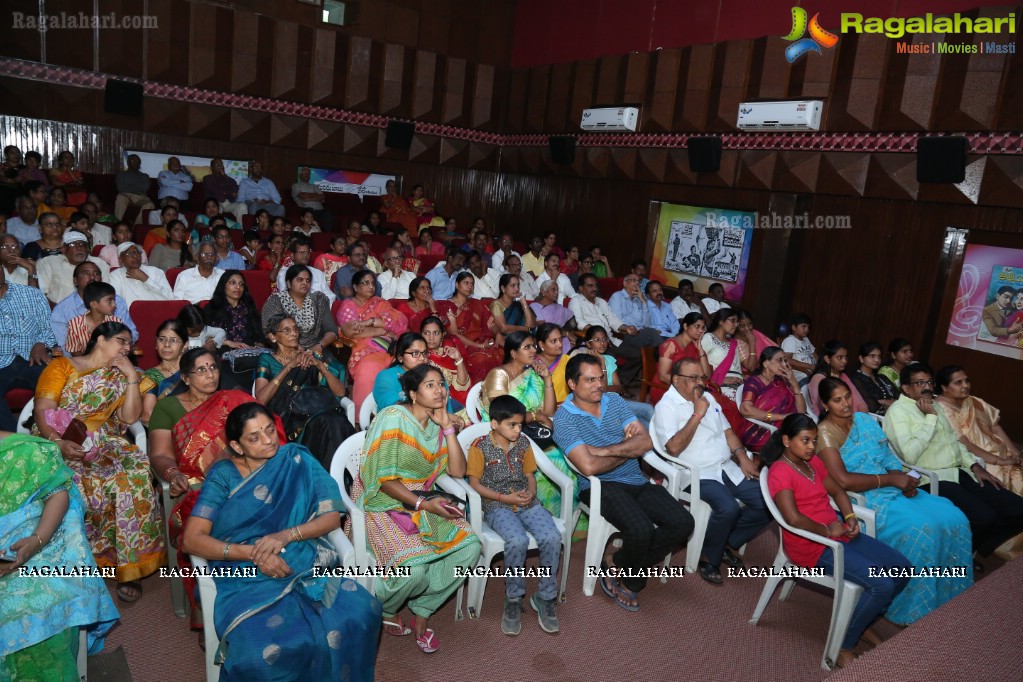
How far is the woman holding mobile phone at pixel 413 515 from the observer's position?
8.89 feet

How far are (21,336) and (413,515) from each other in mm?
2706

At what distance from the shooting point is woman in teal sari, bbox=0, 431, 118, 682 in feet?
6.68

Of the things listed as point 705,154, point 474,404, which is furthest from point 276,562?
point 705,154

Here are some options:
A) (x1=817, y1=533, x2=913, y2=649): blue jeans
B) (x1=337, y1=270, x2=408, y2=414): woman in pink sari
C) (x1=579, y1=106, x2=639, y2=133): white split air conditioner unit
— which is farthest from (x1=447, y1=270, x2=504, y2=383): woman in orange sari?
(x1=579, y1=106, x2=639, y2=133): white split air conditioner unit

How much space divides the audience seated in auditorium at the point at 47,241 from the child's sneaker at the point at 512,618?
4.47 metres

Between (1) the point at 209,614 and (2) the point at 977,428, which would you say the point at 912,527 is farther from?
(1) the point at 209,614

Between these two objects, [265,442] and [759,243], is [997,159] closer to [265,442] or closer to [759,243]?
[759,243]

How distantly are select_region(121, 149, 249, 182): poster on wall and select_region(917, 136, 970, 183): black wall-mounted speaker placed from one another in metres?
8.17

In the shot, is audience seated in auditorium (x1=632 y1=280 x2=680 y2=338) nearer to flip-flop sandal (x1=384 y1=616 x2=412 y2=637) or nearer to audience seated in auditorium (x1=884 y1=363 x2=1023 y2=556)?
audience seated in auditorium (x1=884 y1=363 x2=1023 y2=556)

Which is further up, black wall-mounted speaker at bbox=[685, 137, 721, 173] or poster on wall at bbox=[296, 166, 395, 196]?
black wall-mounted speaker at bbox=[685, 137, 721, 173]

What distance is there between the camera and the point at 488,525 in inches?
119

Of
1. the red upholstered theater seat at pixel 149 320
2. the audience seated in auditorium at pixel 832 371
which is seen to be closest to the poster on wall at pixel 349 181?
the red upholstered theater seat at pixel 149 320

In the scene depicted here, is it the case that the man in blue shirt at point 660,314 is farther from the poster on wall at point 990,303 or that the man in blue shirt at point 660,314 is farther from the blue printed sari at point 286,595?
the blue printed sari at point 286,595

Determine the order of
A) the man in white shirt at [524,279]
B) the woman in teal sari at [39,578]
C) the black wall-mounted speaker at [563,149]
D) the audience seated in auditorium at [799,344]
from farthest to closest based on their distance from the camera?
1. the black wall-mounted speaker at [563,149]
2. the man in white shirt at [524,279]
3. the audience seated in auditorium at [799,344]
4. the woman in teal sari at [39,578]
